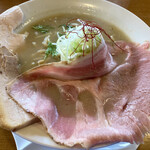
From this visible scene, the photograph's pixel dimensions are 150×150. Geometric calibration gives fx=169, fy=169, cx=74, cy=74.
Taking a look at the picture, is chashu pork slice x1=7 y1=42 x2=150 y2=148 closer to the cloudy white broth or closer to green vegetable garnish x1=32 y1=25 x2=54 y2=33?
the cloudy white broth

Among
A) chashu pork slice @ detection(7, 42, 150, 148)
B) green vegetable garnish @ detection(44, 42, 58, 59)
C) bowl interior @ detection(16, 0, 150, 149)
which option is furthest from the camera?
bowl interior @ detection(16, 0, 150, 149)

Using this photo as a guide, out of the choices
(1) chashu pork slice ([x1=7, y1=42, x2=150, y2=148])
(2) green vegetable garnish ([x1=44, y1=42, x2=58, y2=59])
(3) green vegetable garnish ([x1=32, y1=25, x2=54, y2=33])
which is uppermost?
(3) green vegetable garnish ([x1=32, y1=25, x2=54, y2=33])

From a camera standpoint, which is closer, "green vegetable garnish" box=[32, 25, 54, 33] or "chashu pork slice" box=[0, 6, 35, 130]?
"chashu pork slice" box=[0, 6, 35, 130]

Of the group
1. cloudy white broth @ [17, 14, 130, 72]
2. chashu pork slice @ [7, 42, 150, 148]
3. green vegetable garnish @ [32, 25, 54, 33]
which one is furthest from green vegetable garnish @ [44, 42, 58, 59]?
chashu pork slice @ [7, 42, 150, 148]

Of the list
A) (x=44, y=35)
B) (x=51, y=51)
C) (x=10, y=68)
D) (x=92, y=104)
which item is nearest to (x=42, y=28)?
(x=44, y=35)

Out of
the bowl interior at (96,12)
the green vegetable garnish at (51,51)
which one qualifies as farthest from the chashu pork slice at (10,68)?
the green vegetable garnish at (51,51)

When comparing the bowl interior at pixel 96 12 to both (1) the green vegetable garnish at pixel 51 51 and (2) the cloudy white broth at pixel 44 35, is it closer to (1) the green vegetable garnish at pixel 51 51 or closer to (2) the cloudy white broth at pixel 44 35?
(2) the cloudy white broth at pixel 44 35
